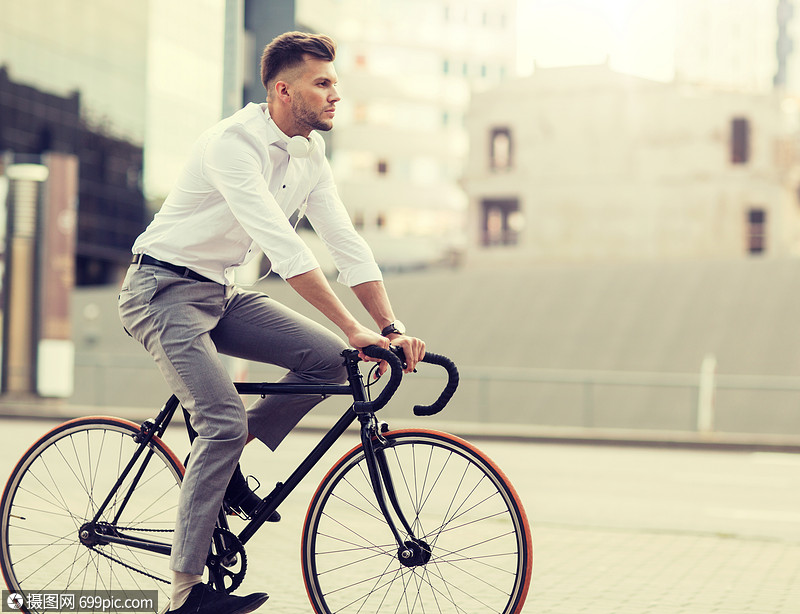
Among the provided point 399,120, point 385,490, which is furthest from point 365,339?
point 399,120

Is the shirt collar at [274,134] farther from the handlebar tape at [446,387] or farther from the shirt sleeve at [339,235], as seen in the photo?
the handlebar tape at [446,387]

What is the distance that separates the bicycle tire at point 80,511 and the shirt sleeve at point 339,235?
0.88 m

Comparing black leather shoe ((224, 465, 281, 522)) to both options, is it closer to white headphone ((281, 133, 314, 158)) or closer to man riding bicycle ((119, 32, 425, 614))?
man riding bicycle ((119, 32, 425, 614))

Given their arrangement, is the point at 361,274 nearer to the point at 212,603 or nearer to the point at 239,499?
the point at 239,499

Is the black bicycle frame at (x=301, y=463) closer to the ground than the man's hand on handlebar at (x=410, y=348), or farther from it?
closer to the ground

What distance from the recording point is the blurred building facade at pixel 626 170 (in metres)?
44.8

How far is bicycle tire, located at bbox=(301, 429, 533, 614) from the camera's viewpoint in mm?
3350

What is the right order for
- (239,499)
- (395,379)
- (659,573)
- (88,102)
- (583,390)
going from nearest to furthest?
(395,379) < (239,499) < (659,573) < (583,390) < (88,102)

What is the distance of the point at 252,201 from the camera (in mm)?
3369

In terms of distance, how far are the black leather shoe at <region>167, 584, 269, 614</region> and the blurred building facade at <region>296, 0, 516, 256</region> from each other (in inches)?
2633

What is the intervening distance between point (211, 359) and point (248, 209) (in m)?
0.51

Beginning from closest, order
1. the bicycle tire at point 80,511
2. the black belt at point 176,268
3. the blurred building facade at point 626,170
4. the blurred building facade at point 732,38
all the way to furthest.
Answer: the black belt at point 176,268 < the bicycle tire at point 80,511 < the blurred building facade at point 626,170 < the blurred building facade at point 732,38

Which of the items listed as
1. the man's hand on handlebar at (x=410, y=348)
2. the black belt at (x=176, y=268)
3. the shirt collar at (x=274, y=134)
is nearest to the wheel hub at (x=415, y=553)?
the man's hand on handlebar at (x=410, y=348)

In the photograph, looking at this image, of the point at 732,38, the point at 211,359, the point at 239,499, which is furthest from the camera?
the point at 732,38
